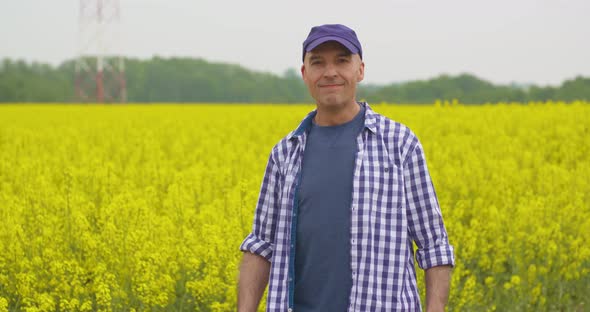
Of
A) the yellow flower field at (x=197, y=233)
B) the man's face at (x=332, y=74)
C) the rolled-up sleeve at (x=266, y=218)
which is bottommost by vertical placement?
the yellow flower field at (x=197, y=233)

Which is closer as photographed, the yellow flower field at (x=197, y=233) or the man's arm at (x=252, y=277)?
the man's arm at (x=252, y=277)

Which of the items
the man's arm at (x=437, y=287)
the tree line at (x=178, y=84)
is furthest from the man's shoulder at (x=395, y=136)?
the tree line at (x=178, y=84)

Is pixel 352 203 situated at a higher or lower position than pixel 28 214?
higher

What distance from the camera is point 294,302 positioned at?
2514 mm

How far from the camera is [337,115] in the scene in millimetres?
2508

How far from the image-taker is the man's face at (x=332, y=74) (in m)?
2.45

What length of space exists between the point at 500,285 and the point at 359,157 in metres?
4.54

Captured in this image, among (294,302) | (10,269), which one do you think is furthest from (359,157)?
(10,269)

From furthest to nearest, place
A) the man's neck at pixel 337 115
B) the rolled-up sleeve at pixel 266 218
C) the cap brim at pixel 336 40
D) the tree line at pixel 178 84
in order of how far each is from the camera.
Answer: the tree line at pixel 178 84 → the rolled-up sleeve at pixel 266 218 → the man's neck at pixel 337 115 → the cap brim at pixel 336 40

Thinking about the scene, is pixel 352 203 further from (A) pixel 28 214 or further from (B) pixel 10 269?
(A) pixel 28 214

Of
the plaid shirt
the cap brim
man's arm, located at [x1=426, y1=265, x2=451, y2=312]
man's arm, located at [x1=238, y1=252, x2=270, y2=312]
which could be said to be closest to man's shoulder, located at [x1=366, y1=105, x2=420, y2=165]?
the plaid shirt

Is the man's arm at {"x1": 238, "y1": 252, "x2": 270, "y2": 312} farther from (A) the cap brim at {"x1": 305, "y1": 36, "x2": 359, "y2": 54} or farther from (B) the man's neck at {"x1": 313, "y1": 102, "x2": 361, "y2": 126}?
(A) the cap brim at {"x1": 305, "y1": 36, "x2": 359, "y2": 54}

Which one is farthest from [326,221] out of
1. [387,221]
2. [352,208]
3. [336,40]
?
[336,40]

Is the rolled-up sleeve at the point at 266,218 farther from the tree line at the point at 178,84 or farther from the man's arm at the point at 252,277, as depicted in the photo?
the tree line at the point at 178,84
